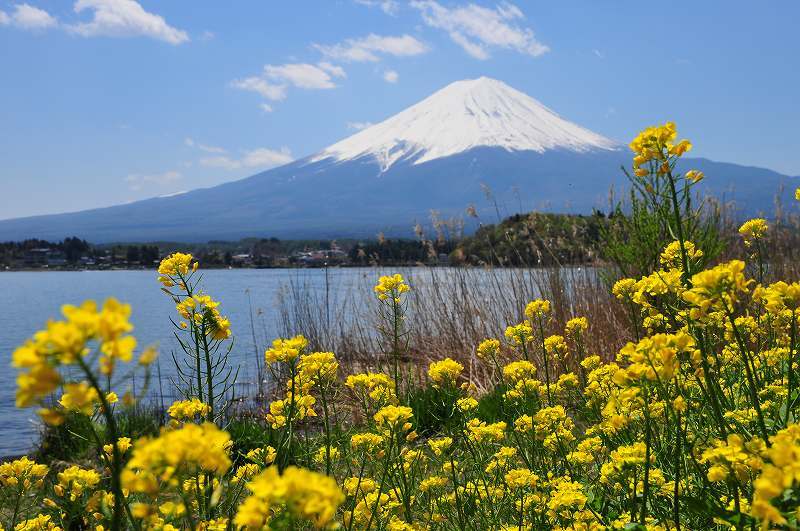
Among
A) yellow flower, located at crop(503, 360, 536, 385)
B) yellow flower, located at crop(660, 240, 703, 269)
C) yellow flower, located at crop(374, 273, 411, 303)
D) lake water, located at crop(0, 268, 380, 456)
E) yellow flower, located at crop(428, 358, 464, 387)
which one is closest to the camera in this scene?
yellow flower, located at crop(660, 240, 703, 269)

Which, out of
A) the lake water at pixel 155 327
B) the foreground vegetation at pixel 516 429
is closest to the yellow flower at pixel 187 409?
the foreground vegetation at pixel 516 429

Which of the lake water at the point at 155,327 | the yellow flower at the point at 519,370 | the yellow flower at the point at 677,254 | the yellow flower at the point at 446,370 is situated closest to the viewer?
the yellow flower at the point at 677,254

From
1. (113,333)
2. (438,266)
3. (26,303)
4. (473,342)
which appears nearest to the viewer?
(113,333)

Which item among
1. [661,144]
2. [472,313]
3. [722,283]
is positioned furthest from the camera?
[472,313]

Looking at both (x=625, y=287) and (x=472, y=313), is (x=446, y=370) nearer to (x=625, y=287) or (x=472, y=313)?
(x=625, y=287)

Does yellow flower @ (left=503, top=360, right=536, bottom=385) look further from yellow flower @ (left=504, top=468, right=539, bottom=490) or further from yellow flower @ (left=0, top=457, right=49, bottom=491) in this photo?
yellow flower @ (left=0, top=457, right=49, bottom=491)

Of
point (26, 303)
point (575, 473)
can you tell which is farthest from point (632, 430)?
point (26, 303)

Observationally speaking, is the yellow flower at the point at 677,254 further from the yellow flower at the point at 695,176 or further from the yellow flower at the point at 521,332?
the yellow flower at the point at 521,332

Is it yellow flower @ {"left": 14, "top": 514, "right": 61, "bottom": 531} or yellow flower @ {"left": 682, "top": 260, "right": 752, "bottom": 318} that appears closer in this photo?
yellow flower @ {"left": 682, "top": 260, "right": 752, "bottom": 318}

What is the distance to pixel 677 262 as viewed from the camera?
2365 mm

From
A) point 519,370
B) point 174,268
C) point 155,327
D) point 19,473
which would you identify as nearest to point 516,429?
point 519,370

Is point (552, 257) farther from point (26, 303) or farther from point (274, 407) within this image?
point (26, 303)

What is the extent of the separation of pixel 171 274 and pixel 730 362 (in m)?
2.25

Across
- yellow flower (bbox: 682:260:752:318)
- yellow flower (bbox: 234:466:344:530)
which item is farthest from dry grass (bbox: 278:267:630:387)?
yellow flower (bbox: 234:466:344:530)
